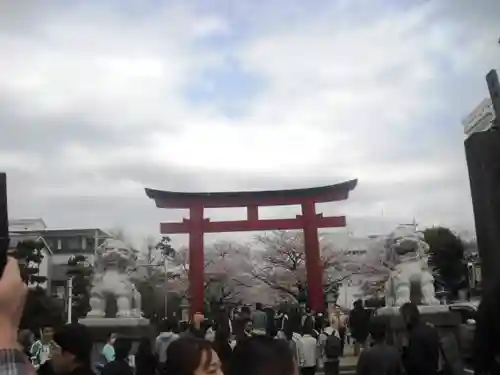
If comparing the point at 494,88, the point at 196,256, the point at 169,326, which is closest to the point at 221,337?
the point at 169,326

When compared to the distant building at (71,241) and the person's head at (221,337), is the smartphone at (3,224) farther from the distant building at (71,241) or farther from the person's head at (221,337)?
the distant building at (71,241)

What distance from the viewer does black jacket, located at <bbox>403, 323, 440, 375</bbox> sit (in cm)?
446

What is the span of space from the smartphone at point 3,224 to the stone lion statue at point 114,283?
9.59 meters

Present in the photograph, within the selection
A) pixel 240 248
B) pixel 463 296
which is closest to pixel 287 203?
pixel 463 296

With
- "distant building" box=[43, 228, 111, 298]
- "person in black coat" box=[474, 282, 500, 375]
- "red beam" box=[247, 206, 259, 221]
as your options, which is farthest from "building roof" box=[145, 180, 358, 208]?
"distant building" box=[43, 228, 111, 298]

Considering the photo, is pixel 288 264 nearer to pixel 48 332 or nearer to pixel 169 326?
pixel 169 326

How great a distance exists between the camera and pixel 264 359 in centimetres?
197

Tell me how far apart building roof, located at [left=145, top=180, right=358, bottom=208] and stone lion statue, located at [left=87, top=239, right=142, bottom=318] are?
25.5 ft

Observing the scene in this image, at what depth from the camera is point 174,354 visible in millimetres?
2494

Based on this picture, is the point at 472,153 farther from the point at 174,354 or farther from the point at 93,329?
the point at 93,329

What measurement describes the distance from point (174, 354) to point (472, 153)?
57.9 inches

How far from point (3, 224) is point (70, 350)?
183 centimetres

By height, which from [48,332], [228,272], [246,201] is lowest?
[48,332]

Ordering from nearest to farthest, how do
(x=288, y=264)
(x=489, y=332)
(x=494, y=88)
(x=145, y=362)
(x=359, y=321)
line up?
(x=489, y=332)
(x=494, y=88)
(x=145, y=362)
(x=359, y=321)
(x=288, y=264)
